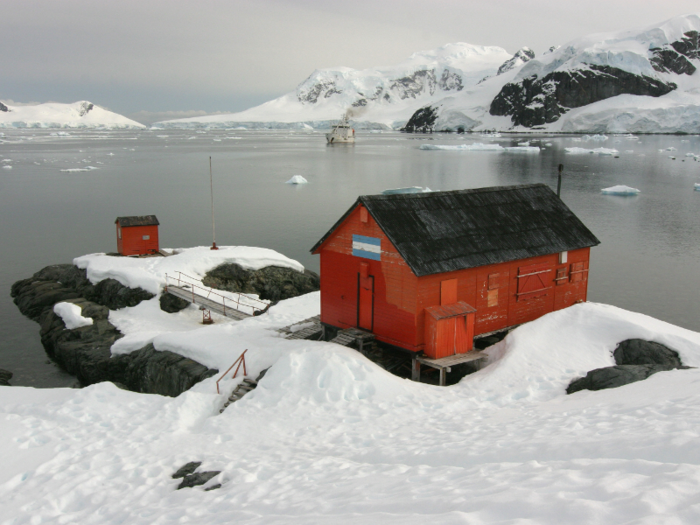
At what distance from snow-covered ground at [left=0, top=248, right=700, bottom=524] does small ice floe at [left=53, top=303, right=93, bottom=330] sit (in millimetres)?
6790

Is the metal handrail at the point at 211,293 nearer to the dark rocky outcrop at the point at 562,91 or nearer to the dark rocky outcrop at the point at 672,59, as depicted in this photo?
the dark rocky outcrop at the point at 562,91

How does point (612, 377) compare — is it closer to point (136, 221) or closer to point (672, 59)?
point (136, 221)

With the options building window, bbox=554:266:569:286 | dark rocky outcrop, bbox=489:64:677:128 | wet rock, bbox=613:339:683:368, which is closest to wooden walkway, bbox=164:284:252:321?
building window, bbox=554:266:569:286

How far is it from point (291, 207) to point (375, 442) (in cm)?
3829

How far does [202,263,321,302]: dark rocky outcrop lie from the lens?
25.2m

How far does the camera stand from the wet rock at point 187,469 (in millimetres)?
9859

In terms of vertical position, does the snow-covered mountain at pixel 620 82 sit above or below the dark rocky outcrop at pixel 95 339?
above

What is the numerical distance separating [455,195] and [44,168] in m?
74.8

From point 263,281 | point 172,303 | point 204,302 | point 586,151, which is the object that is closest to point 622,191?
point 263,281

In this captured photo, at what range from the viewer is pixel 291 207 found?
156ft

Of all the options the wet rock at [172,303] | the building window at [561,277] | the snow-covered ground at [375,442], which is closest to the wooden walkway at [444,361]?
the snow-covered ground at [375,442]

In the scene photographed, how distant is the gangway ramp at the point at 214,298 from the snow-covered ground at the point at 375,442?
13.2 ft

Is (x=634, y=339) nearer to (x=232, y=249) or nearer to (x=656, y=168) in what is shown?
(x=232, y=249)

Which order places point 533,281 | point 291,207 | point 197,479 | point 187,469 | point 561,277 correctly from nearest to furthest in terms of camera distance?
point 197,479 → point 187,469 → point 533,281 → point 561,277 → point 291,207
